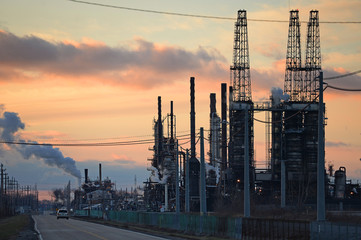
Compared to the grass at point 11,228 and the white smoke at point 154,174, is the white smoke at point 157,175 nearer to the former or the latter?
the white smoke at point 154,174

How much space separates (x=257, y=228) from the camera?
125 ft

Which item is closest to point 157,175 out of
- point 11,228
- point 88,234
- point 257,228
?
point 11,228

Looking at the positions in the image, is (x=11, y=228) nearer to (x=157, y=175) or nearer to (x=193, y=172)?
(x=193, y=172)

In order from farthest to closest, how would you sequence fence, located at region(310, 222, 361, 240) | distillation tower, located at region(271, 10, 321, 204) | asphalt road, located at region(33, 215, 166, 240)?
distillation tower, located at region(271, 10, 321, 204) → asphalt road, located at region(33, 215, 166, 240) → fence, located at region(310, 222, 361, 240)

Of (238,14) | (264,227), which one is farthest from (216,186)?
(264,227)

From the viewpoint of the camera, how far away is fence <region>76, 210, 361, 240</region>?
99.7ft

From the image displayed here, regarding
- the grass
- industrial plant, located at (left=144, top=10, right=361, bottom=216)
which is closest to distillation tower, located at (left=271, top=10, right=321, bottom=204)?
industrial plant, located at (left=144, top=10, right=361, bottom=216)

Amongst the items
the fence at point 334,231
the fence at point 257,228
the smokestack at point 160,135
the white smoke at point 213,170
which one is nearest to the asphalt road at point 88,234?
the fence at point 257,228

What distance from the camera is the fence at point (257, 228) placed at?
3038 cm

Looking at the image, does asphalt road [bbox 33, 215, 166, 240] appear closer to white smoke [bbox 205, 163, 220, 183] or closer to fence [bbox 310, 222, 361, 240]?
fence [bbox 310, 222, 361, 240]

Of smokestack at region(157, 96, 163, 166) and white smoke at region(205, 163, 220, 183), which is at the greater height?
smokestack at region(157, 96, 163, 166)

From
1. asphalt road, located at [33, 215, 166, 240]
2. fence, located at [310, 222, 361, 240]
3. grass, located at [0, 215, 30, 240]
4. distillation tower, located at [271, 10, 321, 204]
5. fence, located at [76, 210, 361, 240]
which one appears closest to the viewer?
fence, located at [310, 222, 361, 240]

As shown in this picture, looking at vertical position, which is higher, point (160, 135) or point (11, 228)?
point (160, 135)

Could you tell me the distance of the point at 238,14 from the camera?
447 feet
